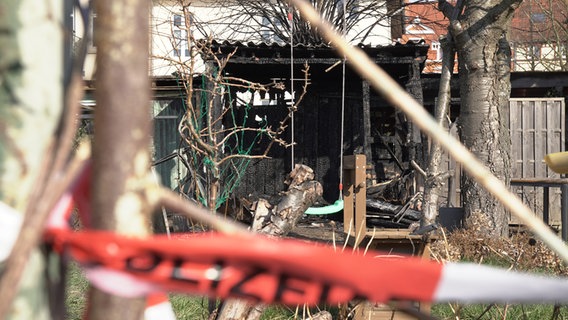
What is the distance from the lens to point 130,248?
70 cm

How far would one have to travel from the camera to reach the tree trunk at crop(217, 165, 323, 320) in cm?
341

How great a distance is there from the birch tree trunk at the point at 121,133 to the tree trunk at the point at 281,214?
8.70ft

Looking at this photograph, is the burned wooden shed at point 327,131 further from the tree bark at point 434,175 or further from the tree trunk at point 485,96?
the tree bark at point 434,175

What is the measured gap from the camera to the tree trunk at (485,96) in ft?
23.5

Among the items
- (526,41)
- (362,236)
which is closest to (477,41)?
(362,236)

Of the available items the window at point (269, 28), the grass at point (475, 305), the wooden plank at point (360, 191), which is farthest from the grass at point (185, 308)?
the window at point (269, 28)

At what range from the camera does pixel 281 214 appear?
3.66 metres

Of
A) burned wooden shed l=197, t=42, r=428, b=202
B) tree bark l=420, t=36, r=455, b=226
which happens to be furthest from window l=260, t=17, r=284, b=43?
tree bark l=420, t=36, r=455, b=226

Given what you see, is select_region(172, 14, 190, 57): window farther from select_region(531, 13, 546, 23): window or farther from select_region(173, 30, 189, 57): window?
select_region(531, 13, 546, 23): window

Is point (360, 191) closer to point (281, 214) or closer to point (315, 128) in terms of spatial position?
point (281, 214)

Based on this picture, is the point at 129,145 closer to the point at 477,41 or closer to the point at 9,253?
the point at 9,253

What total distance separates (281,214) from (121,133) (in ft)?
9.78

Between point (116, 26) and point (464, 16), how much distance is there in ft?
22.8

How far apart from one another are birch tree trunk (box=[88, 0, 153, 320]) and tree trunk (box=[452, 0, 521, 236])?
6832 mm
